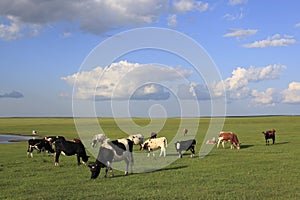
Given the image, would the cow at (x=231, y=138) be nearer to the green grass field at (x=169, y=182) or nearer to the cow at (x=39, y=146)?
the green grass field at (x=169, y=182)

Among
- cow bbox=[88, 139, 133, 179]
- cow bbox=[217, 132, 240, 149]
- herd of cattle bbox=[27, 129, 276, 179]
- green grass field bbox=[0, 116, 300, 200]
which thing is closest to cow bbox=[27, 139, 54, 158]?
herd of cattle bbox=[27, 129, 276, 179]

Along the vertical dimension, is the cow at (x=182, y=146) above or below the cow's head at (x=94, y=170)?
above

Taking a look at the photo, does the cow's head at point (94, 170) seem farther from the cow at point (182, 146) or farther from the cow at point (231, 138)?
the cow at point (231, 138)

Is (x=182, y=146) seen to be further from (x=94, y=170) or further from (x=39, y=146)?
(x=39, y=146)

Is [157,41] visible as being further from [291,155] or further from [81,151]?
[291,155]

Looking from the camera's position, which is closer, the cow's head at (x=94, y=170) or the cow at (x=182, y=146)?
the cow's head at (x=94, y=170)

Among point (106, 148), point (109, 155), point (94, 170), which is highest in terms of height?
point (106, 148)

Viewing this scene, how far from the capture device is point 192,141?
25109 millimetres

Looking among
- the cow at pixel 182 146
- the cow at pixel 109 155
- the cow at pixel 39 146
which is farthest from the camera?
the cow at pixel 39 146

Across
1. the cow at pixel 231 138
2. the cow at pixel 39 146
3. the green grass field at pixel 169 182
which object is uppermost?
the cow at pixel 231 138

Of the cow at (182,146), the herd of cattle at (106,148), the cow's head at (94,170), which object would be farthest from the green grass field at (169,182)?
the cow at (182,146)

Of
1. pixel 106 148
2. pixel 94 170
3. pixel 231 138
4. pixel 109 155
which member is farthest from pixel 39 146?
pixel 231 138

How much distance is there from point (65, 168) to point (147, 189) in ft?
24.7

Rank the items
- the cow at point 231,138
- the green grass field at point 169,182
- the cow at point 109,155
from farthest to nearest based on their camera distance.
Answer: the cow at point 231,138
the cow at point 109,155
the green grass field at point 169,182
